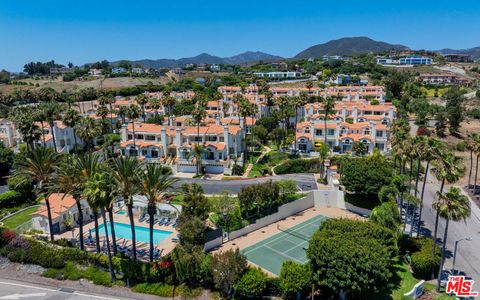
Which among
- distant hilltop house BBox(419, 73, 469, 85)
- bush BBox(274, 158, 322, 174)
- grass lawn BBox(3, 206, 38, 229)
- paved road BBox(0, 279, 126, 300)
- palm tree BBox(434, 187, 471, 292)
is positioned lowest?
paved road BBox(0, 279, 126, 300)

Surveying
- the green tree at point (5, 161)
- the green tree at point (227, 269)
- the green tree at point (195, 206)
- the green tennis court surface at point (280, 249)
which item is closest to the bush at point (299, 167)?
the green tennis court surface at point (280, 249)

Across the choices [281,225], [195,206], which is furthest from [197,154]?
[195,206]

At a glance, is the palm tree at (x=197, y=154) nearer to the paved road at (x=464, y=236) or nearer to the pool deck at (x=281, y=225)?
the pool deck at (x=281, y=225)

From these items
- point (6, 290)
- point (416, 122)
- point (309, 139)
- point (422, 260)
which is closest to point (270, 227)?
point (422, 260)

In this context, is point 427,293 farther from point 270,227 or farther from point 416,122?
point 416,122

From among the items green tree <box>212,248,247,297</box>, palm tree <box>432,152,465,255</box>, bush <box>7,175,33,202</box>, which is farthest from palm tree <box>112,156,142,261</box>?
bush <box>7,175,33,202</box>

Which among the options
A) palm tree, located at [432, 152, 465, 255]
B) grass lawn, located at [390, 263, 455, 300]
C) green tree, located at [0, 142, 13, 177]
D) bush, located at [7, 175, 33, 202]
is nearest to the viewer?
grass lawn, located at [390, 263, 455, 300]

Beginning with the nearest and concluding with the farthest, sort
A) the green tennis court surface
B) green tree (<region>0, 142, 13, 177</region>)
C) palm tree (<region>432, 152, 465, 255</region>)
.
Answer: palm tree (<region>432, 152, 465, 255</region>), the green tennis court surface, green tree (<region>0, 142, 13, 177</region>)

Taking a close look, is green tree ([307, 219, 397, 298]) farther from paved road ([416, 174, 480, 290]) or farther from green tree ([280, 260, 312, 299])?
paved road ([416, 174, 480, 290])
